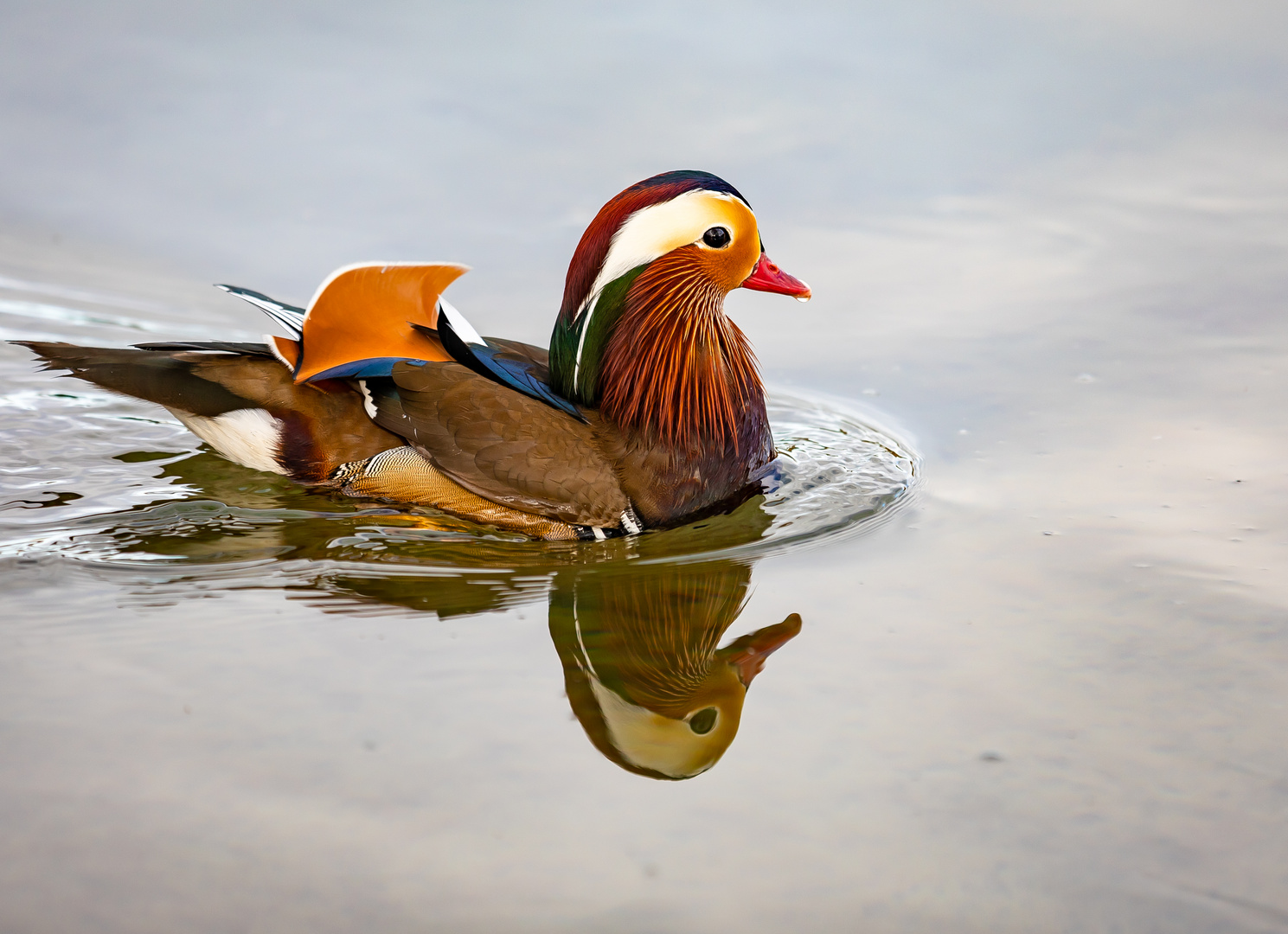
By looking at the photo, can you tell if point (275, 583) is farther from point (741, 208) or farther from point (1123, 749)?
point (1123, 749)

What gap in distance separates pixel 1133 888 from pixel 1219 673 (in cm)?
107

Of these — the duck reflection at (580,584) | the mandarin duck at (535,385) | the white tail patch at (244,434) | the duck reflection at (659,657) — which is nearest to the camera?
the duck reflection at (659,657)

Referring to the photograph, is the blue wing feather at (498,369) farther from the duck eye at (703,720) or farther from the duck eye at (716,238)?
the duck eye at (703,720)

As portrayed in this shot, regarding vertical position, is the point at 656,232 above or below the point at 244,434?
above

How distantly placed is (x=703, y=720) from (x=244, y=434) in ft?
8.40

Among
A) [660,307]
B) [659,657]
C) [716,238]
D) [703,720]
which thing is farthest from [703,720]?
[716,238]

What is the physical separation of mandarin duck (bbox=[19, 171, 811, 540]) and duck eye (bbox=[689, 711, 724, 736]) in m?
1.31

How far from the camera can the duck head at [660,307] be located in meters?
4.54

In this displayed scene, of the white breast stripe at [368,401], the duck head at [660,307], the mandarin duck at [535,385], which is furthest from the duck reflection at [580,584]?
the duck head at [660,307]

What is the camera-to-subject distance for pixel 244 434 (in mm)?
4883

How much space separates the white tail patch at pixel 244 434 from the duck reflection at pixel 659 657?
1.52m

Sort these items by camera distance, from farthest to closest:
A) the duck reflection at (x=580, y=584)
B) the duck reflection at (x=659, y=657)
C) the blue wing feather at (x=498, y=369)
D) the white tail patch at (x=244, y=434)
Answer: the white tail patch at (x=244, y=434)
the blue wing feather at (x=498, y=369)
the duck reflection at (x=580, y=584)
the duck reflection at (x=659, y=657)

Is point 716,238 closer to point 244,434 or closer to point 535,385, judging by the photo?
point 535,385

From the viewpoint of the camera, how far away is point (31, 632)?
3605 mm
